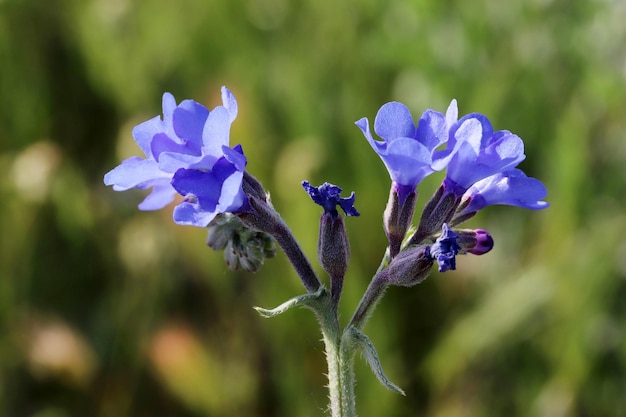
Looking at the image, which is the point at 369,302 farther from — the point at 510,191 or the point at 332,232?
the point at 510,191

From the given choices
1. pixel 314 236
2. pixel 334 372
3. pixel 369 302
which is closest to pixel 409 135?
pixel 369 302

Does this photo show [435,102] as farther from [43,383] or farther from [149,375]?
[43,383]

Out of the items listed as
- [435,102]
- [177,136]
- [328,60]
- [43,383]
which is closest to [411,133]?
[177,136]

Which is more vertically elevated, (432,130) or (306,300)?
(432,130)

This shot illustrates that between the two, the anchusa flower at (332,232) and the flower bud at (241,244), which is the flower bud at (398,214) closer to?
the anchusa flower at (332,232)

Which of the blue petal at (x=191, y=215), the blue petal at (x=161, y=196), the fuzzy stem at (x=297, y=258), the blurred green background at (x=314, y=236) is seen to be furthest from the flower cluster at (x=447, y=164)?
the blurred green background at (x=314, y=236)

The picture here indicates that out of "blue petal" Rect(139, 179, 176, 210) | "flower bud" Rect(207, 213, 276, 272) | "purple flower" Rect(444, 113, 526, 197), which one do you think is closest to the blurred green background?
"flower bud" Rect(207, 213, 276, 272)

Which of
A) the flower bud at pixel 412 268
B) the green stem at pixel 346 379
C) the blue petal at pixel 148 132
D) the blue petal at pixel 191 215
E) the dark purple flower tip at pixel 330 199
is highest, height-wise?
the blue petal at pixel 148 132
